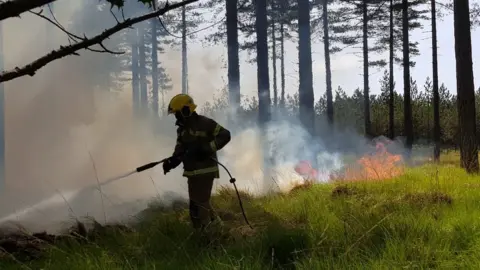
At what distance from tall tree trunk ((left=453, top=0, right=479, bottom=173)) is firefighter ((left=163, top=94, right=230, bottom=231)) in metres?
7.56

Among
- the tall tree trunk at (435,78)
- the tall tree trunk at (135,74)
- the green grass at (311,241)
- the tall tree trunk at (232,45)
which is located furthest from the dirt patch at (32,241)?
the tall tree trunk at (135,74)

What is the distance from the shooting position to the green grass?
154 inches

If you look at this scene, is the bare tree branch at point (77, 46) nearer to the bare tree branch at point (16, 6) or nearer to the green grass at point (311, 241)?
the bare tree branch at point (16, 6)

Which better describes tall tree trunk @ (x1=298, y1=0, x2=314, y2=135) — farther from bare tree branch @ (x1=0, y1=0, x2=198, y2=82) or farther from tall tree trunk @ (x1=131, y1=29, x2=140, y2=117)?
bare tree branch @ (x1=0, y1=0, x2=198, y2=82)

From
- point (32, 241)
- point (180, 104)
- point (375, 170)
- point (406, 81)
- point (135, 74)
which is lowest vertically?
point (32, 241)

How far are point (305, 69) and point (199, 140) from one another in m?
14.3

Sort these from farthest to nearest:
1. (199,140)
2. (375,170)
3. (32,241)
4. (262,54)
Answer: (262,54) < (375,170) < (199,140) < (32,241)

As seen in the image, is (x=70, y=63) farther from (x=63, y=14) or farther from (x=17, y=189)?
(x=17, y=189)

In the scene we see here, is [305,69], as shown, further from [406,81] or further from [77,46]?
[77,46]

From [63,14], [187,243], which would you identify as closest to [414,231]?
[187,243]

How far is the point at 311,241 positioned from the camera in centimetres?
448

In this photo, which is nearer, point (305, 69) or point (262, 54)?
point (262, 54)

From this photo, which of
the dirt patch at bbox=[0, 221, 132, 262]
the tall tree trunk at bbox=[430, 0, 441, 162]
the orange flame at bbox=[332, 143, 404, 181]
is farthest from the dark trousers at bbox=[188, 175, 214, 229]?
the tall tree trunk at bbox=[430, 0, 441, 162]

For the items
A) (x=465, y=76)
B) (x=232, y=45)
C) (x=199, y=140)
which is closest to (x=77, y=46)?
(x=199, y=140)
